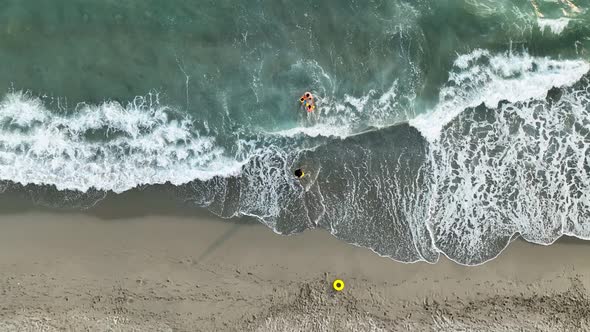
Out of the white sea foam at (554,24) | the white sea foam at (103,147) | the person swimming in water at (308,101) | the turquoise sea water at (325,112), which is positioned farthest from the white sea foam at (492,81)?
the white sea foam at (103,147)

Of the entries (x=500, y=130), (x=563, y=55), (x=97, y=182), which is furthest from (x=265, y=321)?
(x=563, y=55)

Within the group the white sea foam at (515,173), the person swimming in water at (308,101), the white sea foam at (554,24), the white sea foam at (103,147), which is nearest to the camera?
the white sea foam at (103,147)

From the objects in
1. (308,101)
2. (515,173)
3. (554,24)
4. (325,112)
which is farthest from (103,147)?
(554,24)

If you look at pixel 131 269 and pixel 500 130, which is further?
pixel 500 130

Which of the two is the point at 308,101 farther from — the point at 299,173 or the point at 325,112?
the point at 299,173

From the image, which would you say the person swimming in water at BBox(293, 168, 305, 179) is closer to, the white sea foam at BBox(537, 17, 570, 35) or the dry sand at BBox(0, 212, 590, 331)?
the dry sand at BBox(0, 212, 590, 331)

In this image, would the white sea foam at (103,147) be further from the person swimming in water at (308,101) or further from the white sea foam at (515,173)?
the white sea foam at (515,173)

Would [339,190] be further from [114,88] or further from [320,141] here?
[114,88]

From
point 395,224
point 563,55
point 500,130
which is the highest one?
point 563,55
